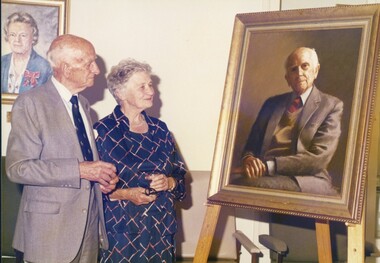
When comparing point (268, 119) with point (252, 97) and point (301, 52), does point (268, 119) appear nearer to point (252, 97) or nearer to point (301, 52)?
point (252, 97)

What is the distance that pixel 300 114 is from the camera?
198cm

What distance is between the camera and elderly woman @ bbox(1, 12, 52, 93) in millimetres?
2107

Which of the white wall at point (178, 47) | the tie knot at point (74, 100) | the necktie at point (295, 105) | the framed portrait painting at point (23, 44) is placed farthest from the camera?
the white wall at point (178, 47)

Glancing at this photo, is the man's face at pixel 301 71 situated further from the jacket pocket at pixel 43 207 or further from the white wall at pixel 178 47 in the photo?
the jacket pocket at pixel 43 207

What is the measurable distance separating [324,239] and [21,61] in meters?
1.54

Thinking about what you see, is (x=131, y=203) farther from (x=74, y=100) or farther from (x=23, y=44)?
(x=23, y=44)

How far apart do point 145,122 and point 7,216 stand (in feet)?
2.52

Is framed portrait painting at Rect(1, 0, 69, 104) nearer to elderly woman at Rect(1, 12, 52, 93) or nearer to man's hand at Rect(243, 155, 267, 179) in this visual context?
elderly woman at Rect(1, 12, 52, 93)

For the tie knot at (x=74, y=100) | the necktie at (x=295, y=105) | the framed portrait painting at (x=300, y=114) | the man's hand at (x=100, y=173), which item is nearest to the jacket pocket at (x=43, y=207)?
the man's hand at (x=100, y=173)

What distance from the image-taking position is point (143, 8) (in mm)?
2389

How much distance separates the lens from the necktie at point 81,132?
187cm

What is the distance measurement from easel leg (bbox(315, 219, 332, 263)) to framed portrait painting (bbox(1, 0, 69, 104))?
1.35 m

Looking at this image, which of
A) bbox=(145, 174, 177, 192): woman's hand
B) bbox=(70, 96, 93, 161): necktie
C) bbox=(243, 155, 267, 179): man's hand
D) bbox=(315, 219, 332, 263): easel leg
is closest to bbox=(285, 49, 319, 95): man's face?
bbox=(243, 155, 267, 179): man's hand

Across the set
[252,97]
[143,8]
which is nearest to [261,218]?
[252,97]
